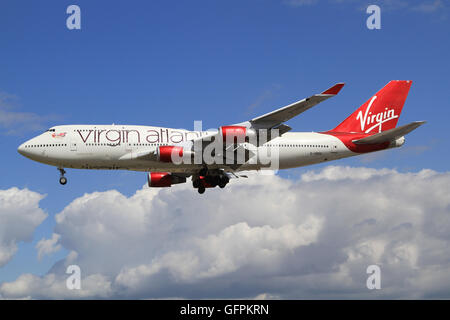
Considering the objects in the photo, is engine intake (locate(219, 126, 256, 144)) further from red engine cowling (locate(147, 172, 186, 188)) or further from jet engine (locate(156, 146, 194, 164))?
red engine cowling (locate(147, 172, 186, 188))

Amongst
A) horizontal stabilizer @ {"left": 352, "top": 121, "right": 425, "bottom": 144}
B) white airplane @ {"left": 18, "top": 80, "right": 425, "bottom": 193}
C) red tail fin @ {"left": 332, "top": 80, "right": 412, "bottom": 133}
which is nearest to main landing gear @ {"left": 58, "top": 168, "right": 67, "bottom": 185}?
white airplane @ {"left": 18, "top": 80, "right": 425, "bottom": 193}

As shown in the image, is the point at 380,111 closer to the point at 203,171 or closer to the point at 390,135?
the point at 390,135

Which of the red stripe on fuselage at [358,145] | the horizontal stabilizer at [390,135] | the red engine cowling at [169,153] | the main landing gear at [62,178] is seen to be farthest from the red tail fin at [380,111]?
the main landing gear at [62,178]

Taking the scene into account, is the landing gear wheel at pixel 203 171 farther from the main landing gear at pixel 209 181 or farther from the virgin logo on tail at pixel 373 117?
the virgin logo on tail at pixel 373 117

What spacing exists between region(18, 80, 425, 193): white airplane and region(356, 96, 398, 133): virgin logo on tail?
1824 mm

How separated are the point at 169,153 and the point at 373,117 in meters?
22.5

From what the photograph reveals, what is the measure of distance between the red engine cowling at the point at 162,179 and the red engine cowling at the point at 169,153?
9.80 metres

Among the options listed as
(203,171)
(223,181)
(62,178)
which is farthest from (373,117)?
(62,178)

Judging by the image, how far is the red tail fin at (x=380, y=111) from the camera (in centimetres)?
5844

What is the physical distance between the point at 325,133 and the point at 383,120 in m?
7.42

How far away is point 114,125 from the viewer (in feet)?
167
